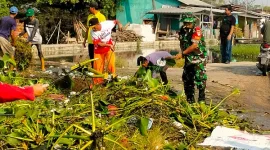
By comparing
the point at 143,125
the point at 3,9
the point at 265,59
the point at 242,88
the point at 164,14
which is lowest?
the point at 242,88

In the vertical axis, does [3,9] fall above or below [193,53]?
above

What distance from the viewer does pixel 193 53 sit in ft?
25.8

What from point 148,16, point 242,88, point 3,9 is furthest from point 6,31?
point 148,16

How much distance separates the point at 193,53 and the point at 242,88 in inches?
126

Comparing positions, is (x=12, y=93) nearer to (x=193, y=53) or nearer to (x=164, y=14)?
(x=193, y=53)

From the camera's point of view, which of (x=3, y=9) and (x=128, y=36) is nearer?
(x=3, y=9)

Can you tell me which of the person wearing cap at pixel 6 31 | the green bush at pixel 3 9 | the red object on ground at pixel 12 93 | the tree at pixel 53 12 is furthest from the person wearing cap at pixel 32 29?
the tree at pixel 53 12

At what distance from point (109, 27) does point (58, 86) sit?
6.81ft

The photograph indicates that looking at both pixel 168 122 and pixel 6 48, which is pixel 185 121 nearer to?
pixel 168 122

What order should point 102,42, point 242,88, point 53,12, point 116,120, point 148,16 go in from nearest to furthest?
point 116,120
point 102,42
point 242,88
point 53,12
point 148,16

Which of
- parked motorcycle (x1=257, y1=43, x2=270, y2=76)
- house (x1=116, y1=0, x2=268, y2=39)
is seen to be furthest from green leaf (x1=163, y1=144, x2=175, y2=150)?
house (x1=116, y1=0, x2=268, y2=39)

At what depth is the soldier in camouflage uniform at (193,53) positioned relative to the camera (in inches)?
303

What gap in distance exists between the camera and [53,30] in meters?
28.8

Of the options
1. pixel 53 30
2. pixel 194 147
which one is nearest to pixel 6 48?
pixel 194 147
